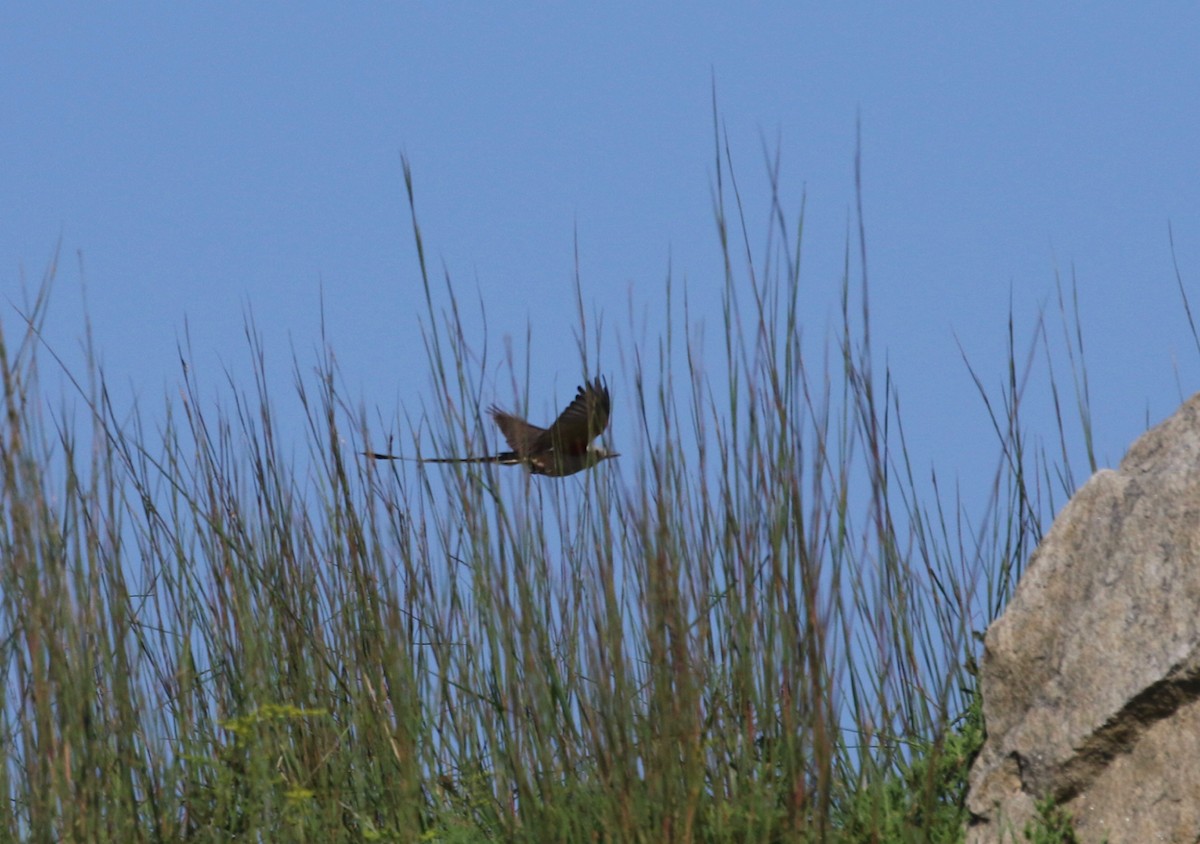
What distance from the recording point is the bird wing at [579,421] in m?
2.83

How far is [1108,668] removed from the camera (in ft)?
7.39

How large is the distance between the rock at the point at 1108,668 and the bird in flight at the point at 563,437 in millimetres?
803

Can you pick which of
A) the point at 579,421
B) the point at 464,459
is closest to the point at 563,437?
the point at 579,421

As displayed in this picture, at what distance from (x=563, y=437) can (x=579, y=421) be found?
0.38 feet

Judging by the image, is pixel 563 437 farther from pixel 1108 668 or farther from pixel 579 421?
pixel 1108 668

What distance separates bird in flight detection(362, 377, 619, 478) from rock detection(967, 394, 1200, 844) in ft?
2.63

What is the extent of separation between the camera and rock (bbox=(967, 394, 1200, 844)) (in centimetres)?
222

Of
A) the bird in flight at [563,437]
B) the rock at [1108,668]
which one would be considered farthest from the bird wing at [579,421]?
the rock at [1108,668]

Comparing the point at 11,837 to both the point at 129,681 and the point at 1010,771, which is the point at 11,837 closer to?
the point at 129,681

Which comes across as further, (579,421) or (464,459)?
(579,421)

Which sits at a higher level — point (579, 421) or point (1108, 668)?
point (579, 421)

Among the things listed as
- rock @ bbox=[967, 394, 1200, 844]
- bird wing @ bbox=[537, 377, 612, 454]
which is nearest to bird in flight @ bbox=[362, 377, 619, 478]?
bird wing @ bbox=[537, 377, 612, 454]

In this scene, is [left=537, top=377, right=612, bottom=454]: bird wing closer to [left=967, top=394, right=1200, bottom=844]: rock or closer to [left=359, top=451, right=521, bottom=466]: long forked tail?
[left=359, top=451, right=521, bottom=466]: long forked tail

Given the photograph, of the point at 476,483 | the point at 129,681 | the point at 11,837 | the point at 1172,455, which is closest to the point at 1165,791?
the point at 1172,455
